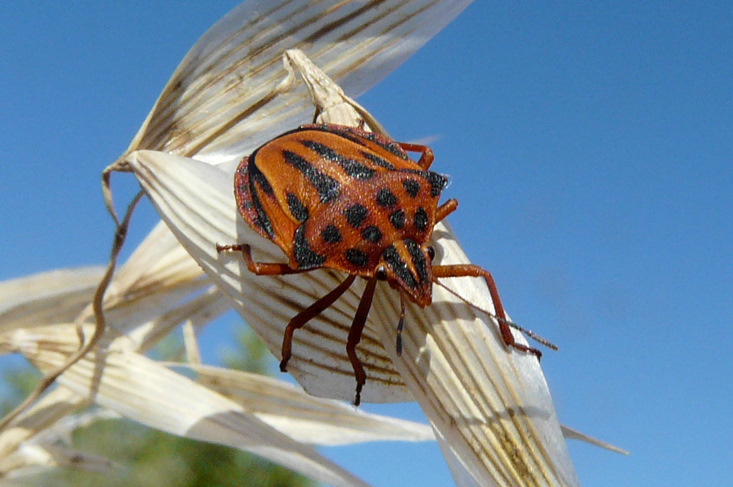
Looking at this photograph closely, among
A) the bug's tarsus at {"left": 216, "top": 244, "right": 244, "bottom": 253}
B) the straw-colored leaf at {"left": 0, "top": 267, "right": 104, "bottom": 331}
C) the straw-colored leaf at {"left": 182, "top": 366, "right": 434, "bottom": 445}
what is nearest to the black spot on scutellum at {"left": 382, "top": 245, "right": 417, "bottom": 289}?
the bug's tarsus at {"left": 216, "top": 244, "right": 244, "bottom": 253}

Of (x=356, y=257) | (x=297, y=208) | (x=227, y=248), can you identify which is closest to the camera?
(x=227, y=248)

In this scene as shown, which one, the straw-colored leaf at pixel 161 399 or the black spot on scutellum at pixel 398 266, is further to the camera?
the straw-colored leaf at pixel 161 399

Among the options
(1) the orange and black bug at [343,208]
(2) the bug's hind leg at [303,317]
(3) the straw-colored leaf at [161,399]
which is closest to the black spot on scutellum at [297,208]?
(1) the orange and black bug at [343,208]

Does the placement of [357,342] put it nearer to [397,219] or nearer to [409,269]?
[409,269]

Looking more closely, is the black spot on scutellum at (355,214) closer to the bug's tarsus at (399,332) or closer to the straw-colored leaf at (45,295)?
the bug's tarsus at (399,332)

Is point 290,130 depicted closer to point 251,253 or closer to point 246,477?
point 251,253

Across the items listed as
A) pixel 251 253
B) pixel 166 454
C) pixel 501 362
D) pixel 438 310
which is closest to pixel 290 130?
pixel 251 253

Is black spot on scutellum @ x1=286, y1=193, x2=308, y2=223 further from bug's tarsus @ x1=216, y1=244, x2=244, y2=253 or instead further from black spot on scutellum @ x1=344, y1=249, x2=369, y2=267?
bug's tarsus @ x1=216, y1=244, x2=244, y2=253

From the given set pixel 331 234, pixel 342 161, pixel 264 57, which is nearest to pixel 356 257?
pixel 331 234
